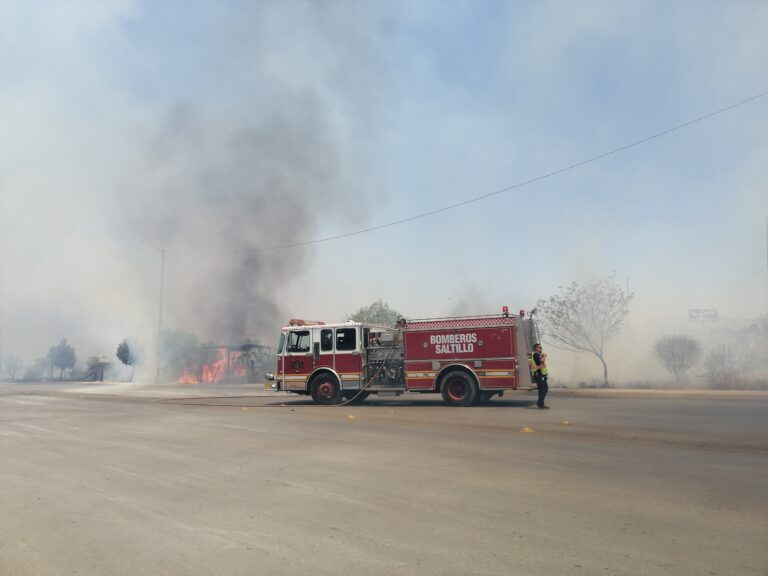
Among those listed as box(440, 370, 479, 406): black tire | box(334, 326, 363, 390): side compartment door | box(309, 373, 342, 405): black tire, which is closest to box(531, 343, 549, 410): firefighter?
box(440, 370, 479, 406): black tire

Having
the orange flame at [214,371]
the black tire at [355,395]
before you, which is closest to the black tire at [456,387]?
the black tire at [355,395]

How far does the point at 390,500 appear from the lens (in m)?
5.04

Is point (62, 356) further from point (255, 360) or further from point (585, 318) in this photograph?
point (585, 318)

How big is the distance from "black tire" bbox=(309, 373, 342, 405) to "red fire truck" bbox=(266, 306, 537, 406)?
26 mm

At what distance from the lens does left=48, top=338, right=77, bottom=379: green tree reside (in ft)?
296

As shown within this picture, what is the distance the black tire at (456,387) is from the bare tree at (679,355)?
16.6 meters

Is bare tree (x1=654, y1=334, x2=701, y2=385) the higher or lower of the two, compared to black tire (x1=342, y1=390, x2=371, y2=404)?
higher

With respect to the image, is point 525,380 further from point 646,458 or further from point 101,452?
point 101,452

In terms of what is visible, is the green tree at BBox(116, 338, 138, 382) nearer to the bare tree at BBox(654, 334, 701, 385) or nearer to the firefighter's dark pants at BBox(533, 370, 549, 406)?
the bare tree at BBox(654, 334, 701, 385)

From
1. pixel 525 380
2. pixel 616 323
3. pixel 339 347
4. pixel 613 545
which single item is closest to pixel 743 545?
pixel 613 545

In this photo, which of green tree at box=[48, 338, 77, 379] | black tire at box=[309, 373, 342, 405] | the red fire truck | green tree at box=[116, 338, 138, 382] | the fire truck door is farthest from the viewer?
green tree at box=[48, 338, 77, 379]

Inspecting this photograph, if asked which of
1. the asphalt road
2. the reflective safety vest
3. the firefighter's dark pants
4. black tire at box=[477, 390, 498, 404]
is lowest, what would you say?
the asphalt road

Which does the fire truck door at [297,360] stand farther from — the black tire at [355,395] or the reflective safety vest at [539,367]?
the reflective safety vest at [539,367]

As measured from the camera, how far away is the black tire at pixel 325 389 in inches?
583
